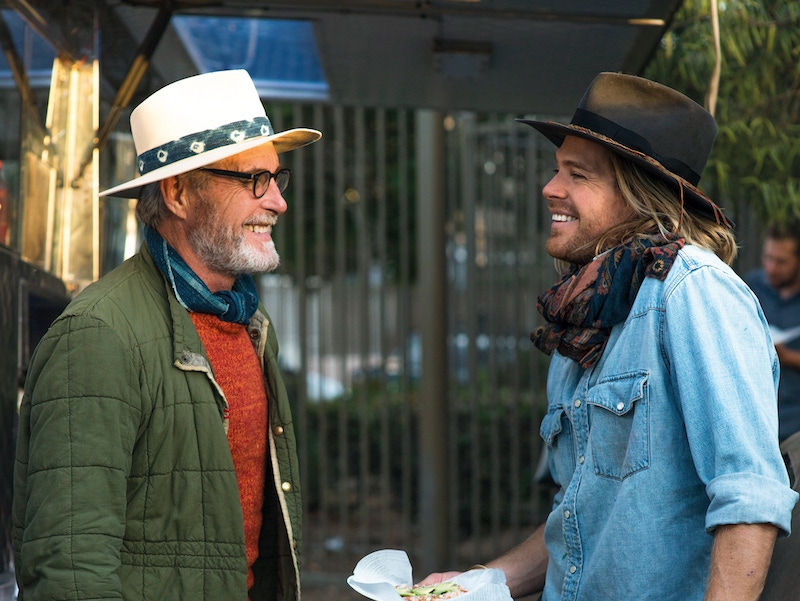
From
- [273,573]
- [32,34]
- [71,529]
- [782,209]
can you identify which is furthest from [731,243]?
[782,209]

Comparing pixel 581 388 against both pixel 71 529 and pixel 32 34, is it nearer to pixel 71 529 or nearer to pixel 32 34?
pixel 71 529

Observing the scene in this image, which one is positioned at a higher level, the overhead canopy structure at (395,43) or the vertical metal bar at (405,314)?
the overhead canopy structure at (395,43)

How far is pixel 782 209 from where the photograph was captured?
14.4ft

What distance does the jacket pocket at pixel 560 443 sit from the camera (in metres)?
2.26

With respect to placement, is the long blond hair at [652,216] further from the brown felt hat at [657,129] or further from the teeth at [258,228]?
the teeth at [258,228]

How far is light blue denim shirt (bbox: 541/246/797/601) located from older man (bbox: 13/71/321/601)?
29.5 inches

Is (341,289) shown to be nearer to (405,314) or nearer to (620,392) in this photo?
(405,314)

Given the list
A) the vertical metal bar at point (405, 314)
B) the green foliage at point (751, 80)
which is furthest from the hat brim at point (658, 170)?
the vertical metal bar at point (405, 314)

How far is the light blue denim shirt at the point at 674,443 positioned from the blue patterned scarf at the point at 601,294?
1.1 inches

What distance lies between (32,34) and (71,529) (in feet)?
5.43

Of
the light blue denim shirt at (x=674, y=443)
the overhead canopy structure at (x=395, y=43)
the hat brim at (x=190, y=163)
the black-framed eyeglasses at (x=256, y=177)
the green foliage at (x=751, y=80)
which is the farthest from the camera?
the green foliage at (x=751, y=80)

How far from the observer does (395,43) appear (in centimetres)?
345

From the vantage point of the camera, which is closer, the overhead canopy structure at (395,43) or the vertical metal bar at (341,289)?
the overhead canopy structure at (395,43)

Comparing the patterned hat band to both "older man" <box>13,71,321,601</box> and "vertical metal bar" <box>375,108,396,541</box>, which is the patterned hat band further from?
"vertical metal bar" <box>375,108,396,541</box>
